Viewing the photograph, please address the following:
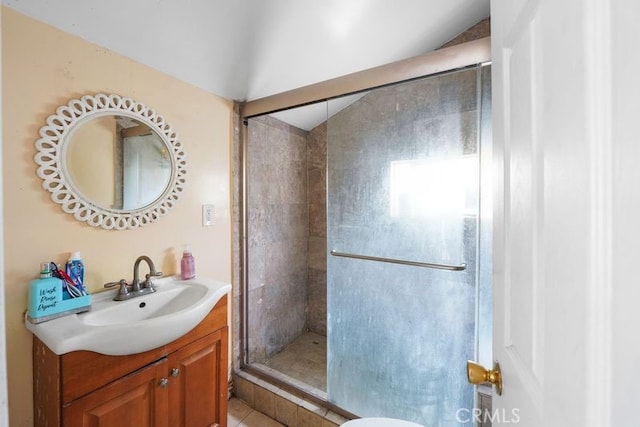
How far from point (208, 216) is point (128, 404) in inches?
35.7

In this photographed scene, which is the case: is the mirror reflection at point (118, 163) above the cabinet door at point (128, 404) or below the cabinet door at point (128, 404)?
above

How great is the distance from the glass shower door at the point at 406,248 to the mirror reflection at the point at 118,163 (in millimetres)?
942

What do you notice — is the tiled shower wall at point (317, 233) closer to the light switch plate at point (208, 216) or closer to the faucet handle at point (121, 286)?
the light switch plate at point (208, 216)

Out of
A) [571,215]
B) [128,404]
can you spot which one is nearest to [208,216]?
[128,404]

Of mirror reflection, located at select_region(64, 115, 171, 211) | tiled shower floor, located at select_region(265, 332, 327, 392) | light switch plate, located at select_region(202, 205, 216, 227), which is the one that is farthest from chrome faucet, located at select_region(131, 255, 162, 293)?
tiled shower floor, located at select_region(265, 332, 327, 392)

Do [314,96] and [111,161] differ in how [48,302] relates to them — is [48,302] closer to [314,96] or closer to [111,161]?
[111,161]

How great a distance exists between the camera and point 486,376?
22.6 inches

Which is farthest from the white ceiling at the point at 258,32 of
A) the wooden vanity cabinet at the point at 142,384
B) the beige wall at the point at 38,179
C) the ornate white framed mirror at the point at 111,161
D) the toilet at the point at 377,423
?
the toilet at the point at 377,423

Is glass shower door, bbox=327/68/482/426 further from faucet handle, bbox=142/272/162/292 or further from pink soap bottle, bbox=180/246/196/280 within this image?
faucet handle, bbox=142/272/162/292

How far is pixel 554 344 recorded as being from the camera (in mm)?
328

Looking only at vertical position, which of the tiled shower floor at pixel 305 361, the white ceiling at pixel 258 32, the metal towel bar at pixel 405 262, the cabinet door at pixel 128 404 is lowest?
the tiled shower floor at pixel 305 361

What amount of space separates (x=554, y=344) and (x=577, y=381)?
6 cm

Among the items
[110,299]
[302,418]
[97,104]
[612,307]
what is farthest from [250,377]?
[612,307]

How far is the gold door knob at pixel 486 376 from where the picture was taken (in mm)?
557
